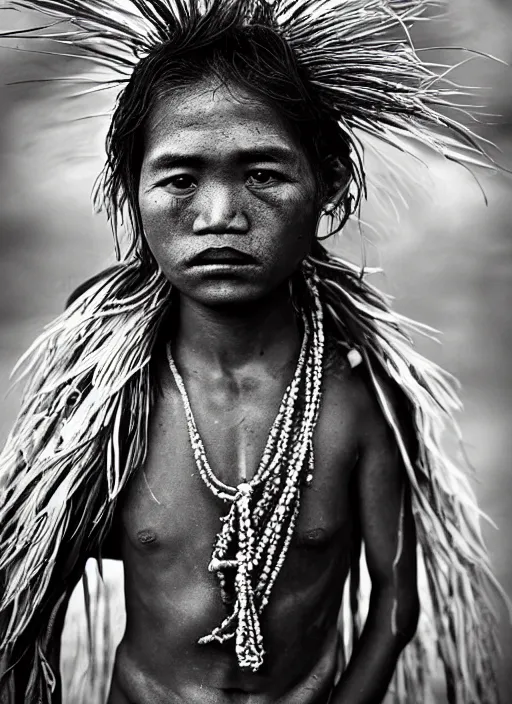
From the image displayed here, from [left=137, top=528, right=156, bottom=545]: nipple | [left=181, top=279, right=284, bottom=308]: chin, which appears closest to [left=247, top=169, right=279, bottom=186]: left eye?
[left=181, top=279, right=284, bottom=308]: chin

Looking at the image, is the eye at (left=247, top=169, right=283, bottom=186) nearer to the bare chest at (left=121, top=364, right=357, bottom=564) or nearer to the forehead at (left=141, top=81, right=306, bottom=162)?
the forehead at (left=141, top=81, right=306, bottom=162)

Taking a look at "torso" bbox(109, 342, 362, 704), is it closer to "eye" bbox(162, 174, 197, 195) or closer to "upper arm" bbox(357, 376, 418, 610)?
"upper arm" bbox(357, 376, 418, 610)

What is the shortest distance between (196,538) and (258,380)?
187 mm

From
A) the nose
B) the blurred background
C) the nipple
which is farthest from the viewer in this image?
the blurred background

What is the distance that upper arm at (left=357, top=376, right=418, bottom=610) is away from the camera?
4.12 feet

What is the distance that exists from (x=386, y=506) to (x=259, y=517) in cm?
16

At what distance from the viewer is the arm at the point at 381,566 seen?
1259 mm

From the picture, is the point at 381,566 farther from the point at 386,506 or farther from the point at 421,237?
the point at 421,237

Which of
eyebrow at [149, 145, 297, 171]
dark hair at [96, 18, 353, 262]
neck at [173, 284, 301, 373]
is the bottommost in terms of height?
neck at [173, 284, 301, 373]

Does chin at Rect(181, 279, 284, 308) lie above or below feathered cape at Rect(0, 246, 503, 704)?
above

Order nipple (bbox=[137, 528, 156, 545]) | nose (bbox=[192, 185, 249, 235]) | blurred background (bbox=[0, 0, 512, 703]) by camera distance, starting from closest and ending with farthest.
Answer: nose (bbox=[192, 185, 249, 235]) → nipple (bbox=[137, 528, 156, 545]) → blurred background (bbox=[0, 0, 512, 703])

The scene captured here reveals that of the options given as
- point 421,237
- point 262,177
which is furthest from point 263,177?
point 421,237

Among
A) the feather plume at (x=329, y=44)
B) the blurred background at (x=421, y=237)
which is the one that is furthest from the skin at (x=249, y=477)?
the blurred background at (x=421, y=237)

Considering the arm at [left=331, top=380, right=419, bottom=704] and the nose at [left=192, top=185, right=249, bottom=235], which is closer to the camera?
the nose at [left=192, top=185, right=249, bottom=235]
